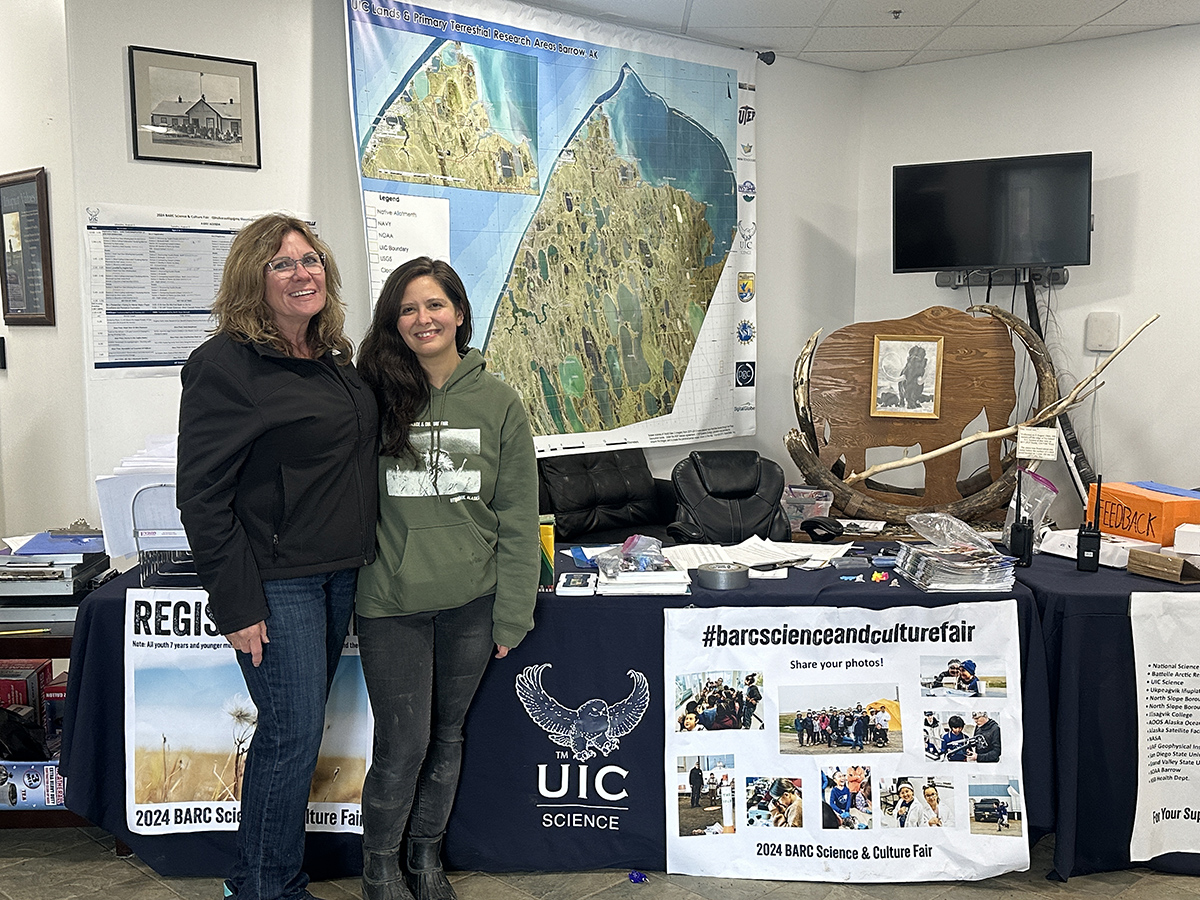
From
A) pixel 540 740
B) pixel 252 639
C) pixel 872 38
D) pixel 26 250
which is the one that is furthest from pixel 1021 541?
pixel 26 250

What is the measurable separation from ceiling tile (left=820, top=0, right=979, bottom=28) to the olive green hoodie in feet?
9.69

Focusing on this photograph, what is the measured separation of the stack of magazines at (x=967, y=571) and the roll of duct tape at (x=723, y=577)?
1.41 feet

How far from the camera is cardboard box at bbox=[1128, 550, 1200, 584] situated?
2.42 m

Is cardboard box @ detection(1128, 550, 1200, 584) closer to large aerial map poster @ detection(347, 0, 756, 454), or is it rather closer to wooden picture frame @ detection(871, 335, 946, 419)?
wooden picture frame @ detection(871, 335, 946, 419)

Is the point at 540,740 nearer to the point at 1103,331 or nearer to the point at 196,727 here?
the point at 196,727

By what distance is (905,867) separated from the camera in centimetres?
238

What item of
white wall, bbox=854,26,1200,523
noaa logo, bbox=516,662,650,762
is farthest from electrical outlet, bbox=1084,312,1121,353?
noaa logo, bbox=516,662,650,762

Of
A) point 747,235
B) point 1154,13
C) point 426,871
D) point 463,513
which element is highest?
point 1154,13

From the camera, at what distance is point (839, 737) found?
7.85 ft

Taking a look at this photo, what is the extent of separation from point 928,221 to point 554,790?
338cm

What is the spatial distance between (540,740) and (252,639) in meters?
0.79

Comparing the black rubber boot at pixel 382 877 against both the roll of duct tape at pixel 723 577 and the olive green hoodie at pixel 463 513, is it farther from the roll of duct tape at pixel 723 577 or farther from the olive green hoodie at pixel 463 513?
the roll of duct tape at pixel 723 577

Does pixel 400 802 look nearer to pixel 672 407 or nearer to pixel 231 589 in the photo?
pixel 231 589

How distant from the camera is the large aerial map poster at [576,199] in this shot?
3.76 meters
